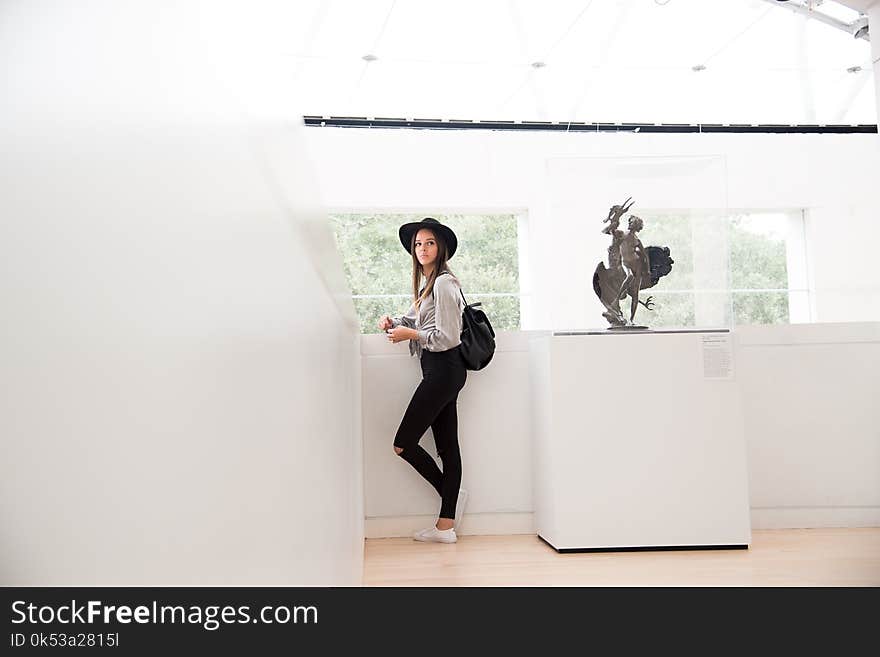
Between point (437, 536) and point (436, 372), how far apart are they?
773 millimetres

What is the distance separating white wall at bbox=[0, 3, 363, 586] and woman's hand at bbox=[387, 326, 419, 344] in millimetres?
3223

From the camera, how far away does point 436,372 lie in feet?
12.0

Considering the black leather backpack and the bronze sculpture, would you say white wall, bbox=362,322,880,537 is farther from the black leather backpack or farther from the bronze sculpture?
the bronze sculpture

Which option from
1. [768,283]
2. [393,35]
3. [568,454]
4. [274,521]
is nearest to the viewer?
[274,521]

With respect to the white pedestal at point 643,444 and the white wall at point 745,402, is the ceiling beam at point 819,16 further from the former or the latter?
the white pedestal at point 643,444

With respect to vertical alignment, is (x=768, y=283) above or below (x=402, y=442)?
above

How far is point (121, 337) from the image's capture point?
184 millimetres

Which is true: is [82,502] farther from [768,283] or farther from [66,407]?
[768,283]

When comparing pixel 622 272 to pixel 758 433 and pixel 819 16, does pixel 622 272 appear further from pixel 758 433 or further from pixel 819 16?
pixel 819 16

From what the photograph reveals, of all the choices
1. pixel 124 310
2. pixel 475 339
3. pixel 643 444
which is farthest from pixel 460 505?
pixel 124 310

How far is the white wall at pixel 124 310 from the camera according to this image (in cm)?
14

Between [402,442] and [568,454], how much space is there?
0.76m

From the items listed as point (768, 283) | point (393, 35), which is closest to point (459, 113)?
point (393, 35)

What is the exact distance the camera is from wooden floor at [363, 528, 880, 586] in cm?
292
